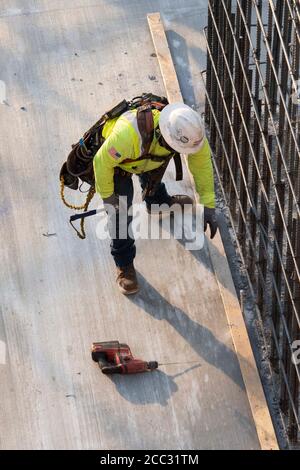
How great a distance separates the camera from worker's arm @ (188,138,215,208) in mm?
8516

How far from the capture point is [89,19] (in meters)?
10.8

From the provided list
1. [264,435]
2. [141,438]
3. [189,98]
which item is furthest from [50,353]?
[189,98]

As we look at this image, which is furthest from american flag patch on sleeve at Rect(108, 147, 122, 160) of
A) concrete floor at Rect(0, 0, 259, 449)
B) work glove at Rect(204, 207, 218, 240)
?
concrete floor at Rect(0, 0, 259, 449)

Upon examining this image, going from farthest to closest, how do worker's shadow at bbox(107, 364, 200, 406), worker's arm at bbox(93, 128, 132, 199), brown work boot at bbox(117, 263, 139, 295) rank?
brown work boot at bbox(117, 263, 139, 295)
worker's shadow at bbox(107, 364, 200, 406)
worker's arm at bbox(93, 128, 132, 199)

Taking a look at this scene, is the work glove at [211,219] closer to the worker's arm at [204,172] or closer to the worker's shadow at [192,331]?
the worker's arm at [204,172]

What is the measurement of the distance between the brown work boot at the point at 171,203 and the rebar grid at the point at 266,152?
304mm

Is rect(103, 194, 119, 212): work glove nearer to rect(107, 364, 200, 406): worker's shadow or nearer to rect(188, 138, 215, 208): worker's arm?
rect(188, 138, 215, 208): worker's arm

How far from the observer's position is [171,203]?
9586 millimetres

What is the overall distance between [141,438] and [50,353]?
0.85 metres

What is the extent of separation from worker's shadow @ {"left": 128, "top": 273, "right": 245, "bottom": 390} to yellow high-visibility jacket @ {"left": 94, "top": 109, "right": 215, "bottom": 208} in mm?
822

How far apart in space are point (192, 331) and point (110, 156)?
4.49ft

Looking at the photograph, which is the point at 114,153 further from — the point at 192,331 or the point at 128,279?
the point at 192,331

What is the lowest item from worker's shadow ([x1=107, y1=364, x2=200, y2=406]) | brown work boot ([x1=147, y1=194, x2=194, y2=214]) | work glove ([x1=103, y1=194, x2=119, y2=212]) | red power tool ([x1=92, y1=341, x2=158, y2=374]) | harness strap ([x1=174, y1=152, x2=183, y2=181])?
worker's shadow ([x1=107, y1=364, x2=200, y2=406])

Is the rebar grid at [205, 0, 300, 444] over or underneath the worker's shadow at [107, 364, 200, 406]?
over
